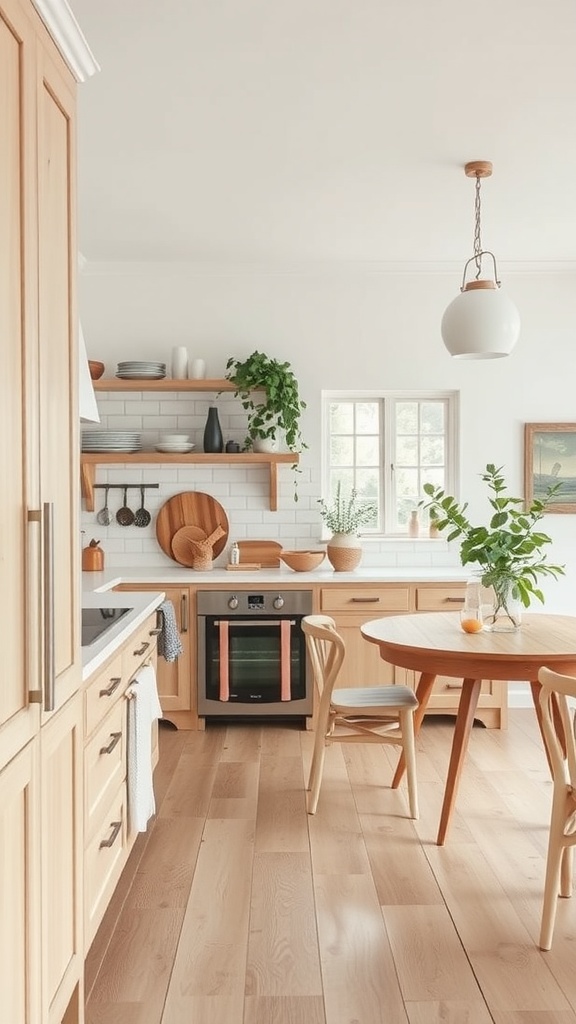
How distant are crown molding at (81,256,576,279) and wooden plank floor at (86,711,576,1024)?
2.94m

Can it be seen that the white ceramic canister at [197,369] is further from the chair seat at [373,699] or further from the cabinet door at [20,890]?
the cabinet door at [20,890]

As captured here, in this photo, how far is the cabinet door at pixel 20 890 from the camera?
1.61 m

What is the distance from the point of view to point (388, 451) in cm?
577

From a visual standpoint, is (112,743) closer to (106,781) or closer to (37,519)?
(106,781)

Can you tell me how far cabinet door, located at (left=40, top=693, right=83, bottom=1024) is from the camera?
1.89 m

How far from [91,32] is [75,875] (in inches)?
94.4

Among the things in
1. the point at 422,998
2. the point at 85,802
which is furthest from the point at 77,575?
the point at 422,998

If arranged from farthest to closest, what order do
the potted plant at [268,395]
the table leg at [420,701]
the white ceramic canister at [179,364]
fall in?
the white ceramic canister at [179,364], the potted plant at [268,395], the table leg at [420,701]

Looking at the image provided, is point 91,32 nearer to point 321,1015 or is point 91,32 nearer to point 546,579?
point 321,1015

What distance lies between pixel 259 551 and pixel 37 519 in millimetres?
3900

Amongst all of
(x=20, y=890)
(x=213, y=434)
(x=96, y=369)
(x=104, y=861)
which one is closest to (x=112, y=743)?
(x=104, y=861)

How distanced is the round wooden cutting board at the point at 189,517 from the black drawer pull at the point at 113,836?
9.20 ft

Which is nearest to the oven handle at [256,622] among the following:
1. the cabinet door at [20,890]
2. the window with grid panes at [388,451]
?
the window with grid panes at [388,451]

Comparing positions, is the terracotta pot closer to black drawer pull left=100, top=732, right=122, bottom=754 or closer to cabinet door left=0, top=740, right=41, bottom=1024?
black drawer pull left=100, top=732, right=122, bottom=754
